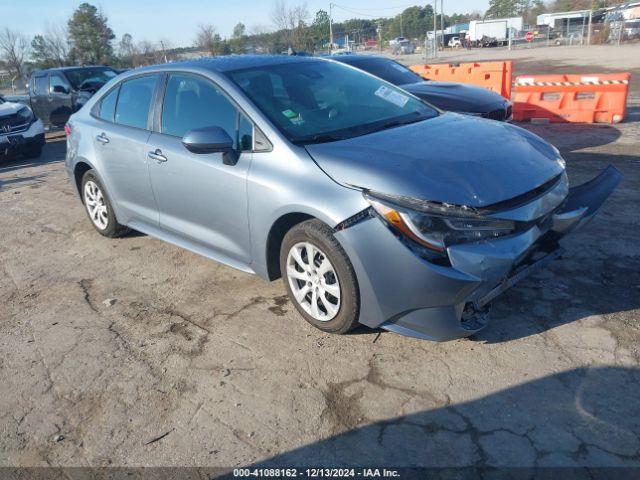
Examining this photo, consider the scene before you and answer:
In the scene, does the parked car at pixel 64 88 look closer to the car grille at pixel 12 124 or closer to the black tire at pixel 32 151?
the black tire at pixel 32 151

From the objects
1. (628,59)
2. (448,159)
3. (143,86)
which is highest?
(143,86)

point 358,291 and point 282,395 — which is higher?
point 358,291

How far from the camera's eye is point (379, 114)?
3.97 m

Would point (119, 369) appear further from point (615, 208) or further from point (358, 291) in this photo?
point (615, 208)

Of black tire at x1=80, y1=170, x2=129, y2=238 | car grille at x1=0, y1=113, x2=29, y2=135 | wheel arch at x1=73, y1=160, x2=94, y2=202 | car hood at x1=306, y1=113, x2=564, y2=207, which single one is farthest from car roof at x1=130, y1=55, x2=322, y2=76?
car grille at x1=0, y1=113, x2=29, y2=135

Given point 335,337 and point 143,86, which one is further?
point 143,86

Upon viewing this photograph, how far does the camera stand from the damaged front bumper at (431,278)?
2.79 m

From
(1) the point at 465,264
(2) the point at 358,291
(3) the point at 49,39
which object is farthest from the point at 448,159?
(3) the point at 49,39

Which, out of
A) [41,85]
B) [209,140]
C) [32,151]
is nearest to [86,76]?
[41,85]

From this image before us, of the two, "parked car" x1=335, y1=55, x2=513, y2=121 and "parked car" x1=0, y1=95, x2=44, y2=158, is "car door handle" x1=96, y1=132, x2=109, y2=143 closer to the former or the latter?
"parked car" x1=335, y1=55, x2=513, y2=121

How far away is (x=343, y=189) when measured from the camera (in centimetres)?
306

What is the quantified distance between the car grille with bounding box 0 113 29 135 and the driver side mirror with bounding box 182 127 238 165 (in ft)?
28.2

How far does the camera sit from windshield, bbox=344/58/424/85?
839cm

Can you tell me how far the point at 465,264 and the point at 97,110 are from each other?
4.12m
